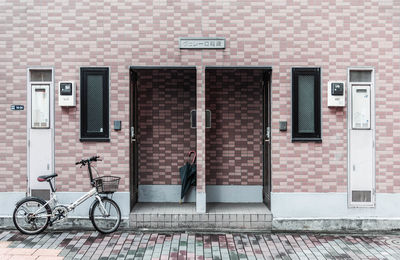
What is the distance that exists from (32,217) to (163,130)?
3.25m

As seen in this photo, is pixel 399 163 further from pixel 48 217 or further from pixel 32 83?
pixel 32 83

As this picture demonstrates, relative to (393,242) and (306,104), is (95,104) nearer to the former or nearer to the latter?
(306,104)

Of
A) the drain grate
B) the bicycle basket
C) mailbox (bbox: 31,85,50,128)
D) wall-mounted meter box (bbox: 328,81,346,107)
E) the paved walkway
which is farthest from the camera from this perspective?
mailbox (bbox: 31,85,50,128)

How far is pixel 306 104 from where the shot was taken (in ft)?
24.5

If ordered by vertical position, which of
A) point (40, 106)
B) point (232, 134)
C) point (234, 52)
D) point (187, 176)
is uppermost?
point (234, 52)

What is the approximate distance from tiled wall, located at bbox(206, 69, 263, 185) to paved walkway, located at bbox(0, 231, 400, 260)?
1.75 m

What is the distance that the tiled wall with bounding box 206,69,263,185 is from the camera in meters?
8.55

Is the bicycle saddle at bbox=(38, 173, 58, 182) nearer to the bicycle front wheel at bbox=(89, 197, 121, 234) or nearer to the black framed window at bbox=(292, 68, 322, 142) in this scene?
the bicycle front wheel at bbox=(89, 197, 121, 234)

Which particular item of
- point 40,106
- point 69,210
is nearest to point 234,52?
point 40,106

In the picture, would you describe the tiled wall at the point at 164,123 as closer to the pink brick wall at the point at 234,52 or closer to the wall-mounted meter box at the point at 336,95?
the pink brick wall at the point at 234,52

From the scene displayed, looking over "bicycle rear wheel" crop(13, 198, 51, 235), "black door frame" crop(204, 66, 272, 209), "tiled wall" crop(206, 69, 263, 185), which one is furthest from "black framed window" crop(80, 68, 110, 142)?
"tiled wall" crop(206, 69, 263, 185)

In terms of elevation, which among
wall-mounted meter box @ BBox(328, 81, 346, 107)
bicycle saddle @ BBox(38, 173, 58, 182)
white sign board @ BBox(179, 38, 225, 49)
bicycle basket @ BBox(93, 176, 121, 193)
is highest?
white sign board @ BBox(179, 38, 225, 49)

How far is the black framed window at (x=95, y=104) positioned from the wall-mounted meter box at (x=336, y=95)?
4.46 metres

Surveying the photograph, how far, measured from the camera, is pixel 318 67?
7.43 metres
